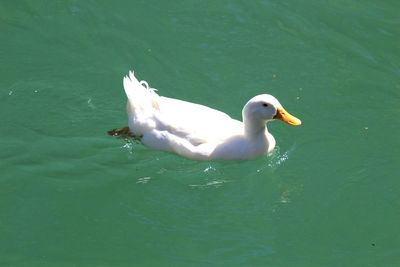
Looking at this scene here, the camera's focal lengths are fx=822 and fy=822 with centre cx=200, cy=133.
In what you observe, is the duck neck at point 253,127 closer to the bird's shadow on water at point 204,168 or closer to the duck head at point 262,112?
the duck head at point 262,112

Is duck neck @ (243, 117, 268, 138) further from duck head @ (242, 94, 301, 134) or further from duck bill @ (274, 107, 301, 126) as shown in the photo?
duck bill @ (274, 107, 301, 126)

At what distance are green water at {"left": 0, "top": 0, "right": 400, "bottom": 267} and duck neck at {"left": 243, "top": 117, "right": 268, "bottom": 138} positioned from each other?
321 millimetres

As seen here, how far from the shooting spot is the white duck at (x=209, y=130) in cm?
776

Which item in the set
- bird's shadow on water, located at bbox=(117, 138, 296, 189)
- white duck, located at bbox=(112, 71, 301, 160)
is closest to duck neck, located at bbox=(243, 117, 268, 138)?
white duck, located at bbox=(112, 71, 301, 160)

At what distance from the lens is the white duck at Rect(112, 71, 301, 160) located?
7762 millimetres

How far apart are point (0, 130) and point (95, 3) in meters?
2.66

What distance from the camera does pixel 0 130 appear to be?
26.9 feet

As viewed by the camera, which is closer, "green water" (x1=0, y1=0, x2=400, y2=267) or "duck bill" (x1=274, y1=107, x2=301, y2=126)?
"green water" (x1=0, y1=0, x2=400, y2=267)

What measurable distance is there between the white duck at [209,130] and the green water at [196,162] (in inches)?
6.1

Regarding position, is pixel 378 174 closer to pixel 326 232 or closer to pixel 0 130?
pixel 326 232

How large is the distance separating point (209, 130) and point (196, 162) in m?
0.33

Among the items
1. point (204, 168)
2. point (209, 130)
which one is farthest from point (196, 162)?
point (209, 130)

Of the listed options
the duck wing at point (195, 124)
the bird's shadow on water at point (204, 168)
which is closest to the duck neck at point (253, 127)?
the duck wing at point (195, 124)

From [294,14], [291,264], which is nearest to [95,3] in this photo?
[294,14]
